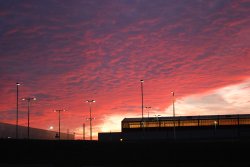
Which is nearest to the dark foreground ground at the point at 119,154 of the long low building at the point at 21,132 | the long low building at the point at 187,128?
the long low building at the point at 21,132

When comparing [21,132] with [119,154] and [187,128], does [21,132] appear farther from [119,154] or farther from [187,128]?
[187,128]

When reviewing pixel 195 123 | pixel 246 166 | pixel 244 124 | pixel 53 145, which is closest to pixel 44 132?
pixel 195 123

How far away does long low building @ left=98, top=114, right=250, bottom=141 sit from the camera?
383 feet

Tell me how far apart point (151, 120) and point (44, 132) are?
38932mm

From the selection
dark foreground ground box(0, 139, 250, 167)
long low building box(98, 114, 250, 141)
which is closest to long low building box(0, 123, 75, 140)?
long low building box(98, 114, 250, 141)

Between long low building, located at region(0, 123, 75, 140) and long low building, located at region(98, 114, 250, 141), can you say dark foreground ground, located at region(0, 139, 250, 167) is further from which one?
long low building, located at region(98, 114, 250, 141)

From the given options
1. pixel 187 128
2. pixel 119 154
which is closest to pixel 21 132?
pixel 119 154

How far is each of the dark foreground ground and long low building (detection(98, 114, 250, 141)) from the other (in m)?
54.9

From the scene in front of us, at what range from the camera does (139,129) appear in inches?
5379

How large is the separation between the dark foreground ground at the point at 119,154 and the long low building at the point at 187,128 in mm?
54874

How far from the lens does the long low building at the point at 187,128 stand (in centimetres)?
11688

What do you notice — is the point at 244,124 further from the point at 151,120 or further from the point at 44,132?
the point at 44,132

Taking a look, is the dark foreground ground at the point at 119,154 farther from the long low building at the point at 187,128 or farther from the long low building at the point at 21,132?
the long low building at the point at 187,128

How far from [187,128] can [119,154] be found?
270 feet
